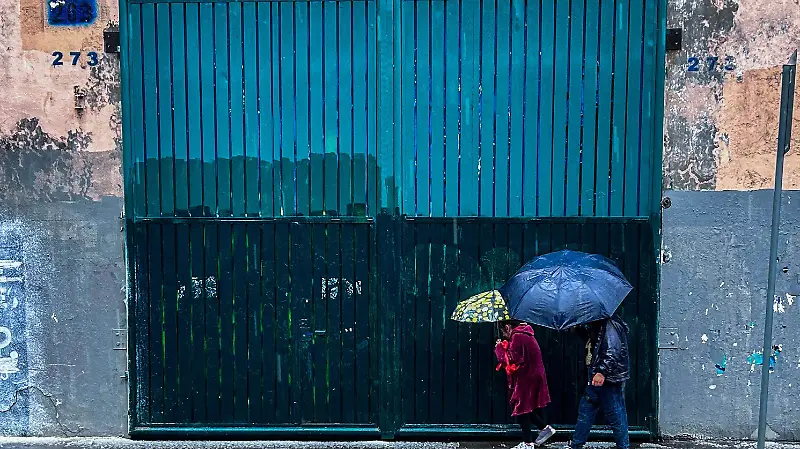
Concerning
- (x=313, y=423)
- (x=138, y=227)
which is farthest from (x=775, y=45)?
(x=138, y=227)

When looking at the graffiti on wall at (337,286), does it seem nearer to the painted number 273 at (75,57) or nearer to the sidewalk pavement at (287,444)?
the sidewalk pavement at (287,444)

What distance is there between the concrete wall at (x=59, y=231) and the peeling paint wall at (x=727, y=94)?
4.68 meters

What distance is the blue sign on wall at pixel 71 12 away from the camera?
6.46 m

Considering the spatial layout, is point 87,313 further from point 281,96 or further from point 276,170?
point 281,96

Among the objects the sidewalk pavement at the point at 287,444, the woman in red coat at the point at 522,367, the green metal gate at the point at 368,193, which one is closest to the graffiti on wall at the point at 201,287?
the green metal gate at the point at 368,193

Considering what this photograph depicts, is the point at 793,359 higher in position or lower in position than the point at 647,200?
lower

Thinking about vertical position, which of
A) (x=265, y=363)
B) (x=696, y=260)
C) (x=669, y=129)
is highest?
(x=669, y=129)

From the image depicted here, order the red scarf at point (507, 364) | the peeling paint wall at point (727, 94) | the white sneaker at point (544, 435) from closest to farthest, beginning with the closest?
the red scarf at point (507, 364) < the peeling paint wall at point (727, 94) < the white sneaker at point (544, 435)

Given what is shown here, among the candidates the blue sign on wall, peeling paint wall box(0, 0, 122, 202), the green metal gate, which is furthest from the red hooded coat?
the blue sign on wall

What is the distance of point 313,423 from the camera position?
22.3 ft

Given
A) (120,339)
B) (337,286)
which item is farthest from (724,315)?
(120,339)

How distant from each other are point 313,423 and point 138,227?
2.28 meters

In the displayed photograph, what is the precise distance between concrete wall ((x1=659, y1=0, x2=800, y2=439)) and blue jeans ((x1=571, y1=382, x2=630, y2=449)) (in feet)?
2.38

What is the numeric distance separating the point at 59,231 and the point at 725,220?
5.63 m
